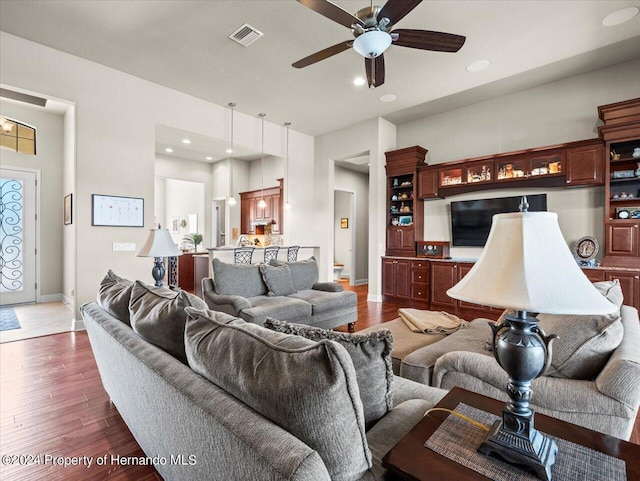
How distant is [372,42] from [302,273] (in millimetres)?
2775

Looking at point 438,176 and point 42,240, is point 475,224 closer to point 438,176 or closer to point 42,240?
point 438,176

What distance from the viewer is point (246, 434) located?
782 millimetres

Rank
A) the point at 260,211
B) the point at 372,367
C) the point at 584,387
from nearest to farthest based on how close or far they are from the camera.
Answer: the point at 372,367
the point at 584,387
the point at 260,211

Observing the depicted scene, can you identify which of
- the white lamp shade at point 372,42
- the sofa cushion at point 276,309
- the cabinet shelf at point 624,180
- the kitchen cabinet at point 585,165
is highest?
the white lamp shade at point 372,42

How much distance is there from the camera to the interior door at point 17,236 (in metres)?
5.34

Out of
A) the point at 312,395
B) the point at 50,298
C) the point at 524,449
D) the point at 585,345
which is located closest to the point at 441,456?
the point at 524,449

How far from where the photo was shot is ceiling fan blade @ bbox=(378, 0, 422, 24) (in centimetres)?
236

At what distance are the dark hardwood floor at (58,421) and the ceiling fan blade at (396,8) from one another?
3.19 m

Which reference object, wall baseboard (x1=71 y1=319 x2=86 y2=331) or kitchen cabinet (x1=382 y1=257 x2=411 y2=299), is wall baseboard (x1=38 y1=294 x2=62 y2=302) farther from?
kitchen cabinet (x1=382 y1=257 x2=411 y2=299)

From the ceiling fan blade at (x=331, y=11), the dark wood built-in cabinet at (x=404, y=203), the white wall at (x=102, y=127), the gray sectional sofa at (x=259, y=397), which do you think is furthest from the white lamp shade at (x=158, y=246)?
the dark wood built-in cabinet at (x=404, y=203)

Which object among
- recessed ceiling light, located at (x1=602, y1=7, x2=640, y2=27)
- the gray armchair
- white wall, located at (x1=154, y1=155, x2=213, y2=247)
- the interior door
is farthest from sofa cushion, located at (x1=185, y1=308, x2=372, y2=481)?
white wall, located at (x1=154, y1=155, x2=213, y2=247)

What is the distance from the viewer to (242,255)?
5492mm

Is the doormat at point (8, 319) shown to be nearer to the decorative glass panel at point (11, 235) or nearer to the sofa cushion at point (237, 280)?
the decorative glass panel at point (11, 235)

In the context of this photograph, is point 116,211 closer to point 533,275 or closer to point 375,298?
point 375,298
